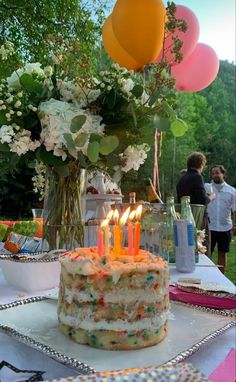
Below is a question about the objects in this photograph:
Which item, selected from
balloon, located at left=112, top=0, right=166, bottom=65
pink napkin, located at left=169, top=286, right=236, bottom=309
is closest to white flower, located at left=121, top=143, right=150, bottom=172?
pink napkin, located at left=169, top=286, right=236, bottom=309

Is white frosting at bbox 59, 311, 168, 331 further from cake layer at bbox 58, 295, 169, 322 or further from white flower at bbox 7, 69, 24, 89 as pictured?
white flower at bbox 7, 69, 24, 89

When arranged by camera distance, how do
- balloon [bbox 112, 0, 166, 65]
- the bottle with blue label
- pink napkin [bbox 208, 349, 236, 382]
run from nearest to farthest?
pink napkin [bbox 208, 349, 236, 382]
the bottle with blue label
balloon [bbox 112, 0, 166, 65]

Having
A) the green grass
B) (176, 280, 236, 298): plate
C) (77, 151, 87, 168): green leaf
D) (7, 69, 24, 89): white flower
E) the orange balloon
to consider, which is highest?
the orange balloon

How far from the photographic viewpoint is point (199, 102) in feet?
64.4

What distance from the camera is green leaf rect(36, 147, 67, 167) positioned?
1195mm

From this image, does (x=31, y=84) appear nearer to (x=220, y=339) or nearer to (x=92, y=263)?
(x=92, y=263)

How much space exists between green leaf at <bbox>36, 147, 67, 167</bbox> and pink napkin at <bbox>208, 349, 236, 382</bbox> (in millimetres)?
697

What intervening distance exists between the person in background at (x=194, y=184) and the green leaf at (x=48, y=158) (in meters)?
2.75

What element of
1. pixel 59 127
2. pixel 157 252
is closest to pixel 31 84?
pixel 59 127

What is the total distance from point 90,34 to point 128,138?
501 centimetres

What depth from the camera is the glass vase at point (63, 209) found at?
1.24 meters

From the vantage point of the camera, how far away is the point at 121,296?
718mm

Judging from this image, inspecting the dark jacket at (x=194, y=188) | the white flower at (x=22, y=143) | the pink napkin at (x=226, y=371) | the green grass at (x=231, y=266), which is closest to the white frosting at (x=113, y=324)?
the pink napkin at (x=226, y=371)

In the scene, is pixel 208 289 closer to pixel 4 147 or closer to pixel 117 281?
pixel 117 281
